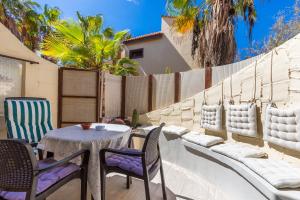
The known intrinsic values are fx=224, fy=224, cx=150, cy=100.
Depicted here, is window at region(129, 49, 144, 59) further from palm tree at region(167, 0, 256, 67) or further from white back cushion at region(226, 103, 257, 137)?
white back cushion at region(226, 103, 257, 137)

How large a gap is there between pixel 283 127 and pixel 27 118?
3298 mm

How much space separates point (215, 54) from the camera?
5590 millimetres

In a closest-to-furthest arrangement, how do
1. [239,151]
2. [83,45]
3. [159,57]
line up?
[239,151] < [83,45] < [159,57]

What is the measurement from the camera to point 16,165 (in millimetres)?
1562

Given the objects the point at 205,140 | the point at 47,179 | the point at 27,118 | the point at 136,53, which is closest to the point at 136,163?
the point at 47,179

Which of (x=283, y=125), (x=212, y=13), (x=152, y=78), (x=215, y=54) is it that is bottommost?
(x=283, y=125)

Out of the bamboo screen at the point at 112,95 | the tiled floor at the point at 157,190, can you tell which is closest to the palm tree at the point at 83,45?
the bamboo screen at the point at 112,95

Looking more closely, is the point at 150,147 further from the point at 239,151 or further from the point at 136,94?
the point at 136,94

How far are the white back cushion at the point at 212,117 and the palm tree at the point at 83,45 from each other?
4077mm

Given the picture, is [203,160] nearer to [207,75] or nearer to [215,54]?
[207,75]

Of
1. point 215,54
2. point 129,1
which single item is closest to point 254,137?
point 215,54

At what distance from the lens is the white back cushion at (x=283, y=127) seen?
2059 mm

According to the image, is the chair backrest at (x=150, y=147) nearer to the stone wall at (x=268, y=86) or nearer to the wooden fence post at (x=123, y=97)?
the stone wall at (x=268, y=86)

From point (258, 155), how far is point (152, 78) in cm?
395
